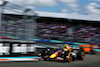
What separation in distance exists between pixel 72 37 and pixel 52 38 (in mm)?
1855

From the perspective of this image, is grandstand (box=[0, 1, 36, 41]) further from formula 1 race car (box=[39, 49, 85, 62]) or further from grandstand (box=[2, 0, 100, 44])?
grandstand (box=[2, 0, 100, 44])

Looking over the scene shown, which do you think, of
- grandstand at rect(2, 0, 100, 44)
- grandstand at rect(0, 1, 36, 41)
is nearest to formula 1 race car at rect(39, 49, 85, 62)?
grandstand at rect(0, 1, 36, 41)

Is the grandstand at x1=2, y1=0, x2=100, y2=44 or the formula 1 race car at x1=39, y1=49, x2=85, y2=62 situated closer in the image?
the formula 1 race car at x1=39, y1=49, x2=85, y2=62

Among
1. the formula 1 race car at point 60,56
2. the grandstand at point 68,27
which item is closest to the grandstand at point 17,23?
the formula 1 race car at point 60,56

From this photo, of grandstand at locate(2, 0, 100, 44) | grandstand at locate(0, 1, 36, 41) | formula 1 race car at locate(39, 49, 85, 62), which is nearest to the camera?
grandstand at locate(0, 1, 36, 41)

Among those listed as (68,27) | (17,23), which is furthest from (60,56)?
(68,27)

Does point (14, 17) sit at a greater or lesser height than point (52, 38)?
greater

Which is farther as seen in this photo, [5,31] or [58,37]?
[58,37]

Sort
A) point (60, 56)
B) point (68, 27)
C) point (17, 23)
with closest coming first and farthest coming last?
1. point (17, 23)
2. point (60, 56)
3. point (68, 27)

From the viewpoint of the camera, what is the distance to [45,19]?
57.1 feet

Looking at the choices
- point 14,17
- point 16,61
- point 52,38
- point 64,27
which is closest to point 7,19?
point 14,17

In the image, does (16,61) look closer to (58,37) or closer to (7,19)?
(7,19)

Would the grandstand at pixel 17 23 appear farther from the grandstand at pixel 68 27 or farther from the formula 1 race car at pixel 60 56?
the grandstand at pixel 68 27

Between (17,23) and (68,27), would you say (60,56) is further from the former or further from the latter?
(68,27)
